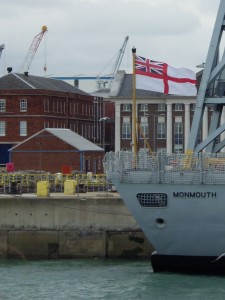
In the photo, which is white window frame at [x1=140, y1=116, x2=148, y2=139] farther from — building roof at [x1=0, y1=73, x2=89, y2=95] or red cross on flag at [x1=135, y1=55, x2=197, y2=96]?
red cross on flag at [x1=135, y1=55, x2=197, y2=96]

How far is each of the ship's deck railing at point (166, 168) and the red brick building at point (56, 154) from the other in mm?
40734

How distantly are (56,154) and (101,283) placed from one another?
45.0 meters

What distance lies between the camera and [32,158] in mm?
92312

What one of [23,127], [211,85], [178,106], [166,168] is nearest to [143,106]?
[178,106]

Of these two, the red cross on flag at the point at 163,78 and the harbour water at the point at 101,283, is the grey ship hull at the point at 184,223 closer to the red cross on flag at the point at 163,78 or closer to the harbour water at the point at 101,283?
the harbour water at the point at 101,283

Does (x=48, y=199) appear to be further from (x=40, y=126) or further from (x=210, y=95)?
(x=40, y=126)

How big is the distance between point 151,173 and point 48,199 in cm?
1106

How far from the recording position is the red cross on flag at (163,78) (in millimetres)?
50397

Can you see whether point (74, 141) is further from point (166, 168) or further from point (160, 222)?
point (160, 222)

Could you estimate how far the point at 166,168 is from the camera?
45969 millimetres

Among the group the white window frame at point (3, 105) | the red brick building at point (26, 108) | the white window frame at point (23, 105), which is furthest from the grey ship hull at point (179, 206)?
the white window frame at point (3, 105)

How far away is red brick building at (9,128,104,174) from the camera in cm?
8919

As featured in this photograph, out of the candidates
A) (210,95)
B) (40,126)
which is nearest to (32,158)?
(40,126)

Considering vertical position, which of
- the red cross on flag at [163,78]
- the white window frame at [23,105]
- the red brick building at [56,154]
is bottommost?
the red brick building at [56,154]
